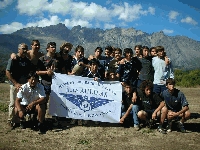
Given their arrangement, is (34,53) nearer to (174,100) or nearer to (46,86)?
(46,86)

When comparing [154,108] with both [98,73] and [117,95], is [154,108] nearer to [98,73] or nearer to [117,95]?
[117,95]

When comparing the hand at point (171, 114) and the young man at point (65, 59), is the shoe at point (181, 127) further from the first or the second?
the young man at point (65, 59)

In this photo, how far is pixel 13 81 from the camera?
7.31 metres

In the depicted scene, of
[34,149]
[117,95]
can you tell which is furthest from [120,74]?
[34,149]

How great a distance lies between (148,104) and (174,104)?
84cm

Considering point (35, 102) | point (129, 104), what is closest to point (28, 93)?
point (35, 102)

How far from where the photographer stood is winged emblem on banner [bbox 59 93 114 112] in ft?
27.4

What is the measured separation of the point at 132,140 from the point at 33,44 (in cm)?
431

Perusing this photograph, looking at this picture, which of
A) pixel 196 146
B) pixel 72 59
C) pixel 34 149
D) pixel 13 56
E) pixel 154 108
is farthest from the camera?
pixel 72 59

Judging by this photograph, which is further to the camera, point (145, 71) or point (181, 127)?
point (145, 71)

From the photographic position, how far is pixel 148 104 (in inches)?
314

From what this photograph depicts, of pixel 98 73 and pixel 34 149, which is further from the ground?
pixel 98 73

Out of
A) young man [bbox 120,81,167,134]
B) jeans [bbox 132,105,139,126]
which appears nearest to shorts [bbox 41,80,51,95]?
young man [bbox 120,81,167,134]

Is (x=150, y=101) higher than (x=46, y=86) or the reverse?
the reverse
